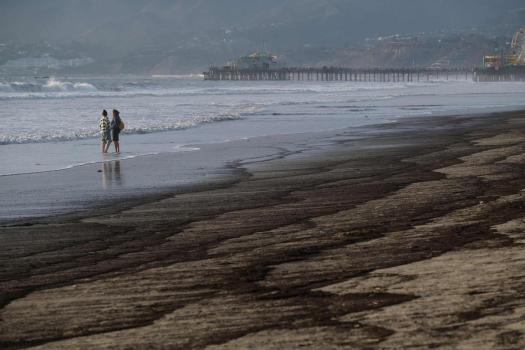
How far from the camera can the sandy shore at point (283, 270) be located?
4996mm

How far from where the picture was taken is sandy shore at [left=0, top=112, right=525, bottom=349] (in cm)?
500

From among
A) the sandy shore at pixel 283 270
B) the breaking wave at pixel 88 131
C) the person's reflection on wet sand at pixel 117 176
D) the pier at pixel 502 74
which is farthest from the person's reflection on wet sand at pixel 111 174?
the pier at pixel 502 74

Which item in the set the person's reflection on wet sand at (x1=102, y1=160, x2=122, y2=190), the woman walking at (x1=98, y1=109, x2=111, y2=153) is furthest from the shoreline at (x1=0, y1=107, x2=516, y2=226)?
the woman walking at (x1=98, y1=109, x2=111, y2=153)

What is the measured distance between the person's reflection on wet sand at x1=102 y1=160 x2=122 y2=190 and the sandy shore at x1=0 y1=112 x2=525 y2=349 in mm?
2065

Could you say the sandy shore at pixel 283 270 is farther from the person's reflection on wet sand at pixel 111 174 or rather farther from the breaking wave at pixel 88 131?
the breaking wave at pixel 88 131

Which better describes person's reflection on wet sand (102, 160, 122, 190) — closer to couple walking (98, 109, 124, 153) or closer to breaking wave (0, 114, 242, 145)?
couple walking (98, 109, 124, 153)

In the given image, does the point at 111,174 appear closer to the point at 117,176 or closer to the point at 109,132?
the point at 117,176

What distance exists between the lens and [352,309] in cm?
536

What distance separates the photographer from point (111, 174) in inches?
600

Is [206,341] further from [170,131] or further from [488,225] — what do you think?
[170,131]

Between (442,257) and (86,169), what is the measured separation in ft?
34.3

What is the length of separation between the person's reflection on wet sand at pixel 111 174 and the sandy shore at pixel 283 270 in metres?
2.07

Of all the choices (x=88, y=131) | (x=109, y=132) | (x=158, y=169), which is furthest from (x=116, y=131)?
(x=88, y=131)

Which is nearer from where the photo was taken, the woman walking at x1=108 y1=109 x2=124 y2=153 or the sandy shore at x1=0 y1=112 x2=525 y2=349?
the sandy shore at x1=0 y1=112 x2=525 y2=349
